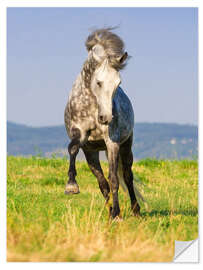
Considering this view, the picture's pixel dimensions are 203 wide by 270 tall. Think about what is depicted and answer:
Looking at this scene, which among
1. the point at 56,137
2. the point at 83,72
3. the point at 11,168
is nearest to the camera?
the point at 83,72

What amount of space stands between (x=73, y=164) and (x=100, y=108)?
3.05ft

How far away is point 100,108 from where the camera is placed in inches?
265

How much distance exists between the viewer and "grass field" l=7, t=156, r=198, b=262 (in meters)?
5.66

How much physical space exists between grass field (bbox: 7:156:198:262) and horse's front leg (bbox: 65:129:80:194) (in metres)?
0.37

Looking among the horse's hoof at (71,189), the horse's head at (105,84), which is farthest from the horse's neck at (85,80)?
the horse's hoof at (71,189)

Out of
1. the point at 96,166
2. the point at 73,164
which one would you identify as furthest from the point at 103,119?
the point at 96,166

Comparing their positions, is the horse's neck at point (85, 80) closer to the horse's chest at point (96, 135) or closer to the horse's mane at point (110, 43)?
the horse's mane at point (110, 43)

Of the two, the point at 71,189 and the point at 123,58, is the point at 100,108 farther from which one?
the point at 71,189

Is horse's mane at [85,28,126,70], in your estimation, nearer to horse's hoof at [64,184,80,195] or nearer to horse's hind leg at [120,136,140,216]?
horse's hoof at [64,184,80,195]

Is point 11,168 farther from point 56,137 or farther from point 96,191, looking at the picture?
point 56,137

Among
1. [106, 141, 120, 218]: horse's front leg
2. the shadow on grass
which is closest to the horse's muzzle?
[106, 141, 120, 218]: horse's front leg

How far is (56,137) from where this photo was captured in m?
193
